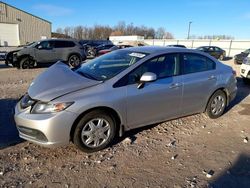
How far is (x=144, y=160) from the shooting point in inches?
145

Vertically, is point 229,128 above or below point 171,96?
below

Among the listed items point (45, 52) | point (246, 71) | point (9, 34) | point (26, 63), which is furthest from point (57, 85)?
point (9, 34)

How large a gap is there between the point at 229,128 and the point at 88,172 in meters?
3.13

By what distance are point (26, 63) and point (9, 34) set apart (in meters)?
27.2

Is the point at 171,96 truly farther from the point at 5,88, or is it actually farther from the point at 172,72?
the point at 5,88

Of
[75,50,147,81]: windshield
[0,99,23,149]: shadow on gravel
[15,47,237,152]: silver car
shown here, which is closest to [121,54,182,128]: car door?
[15,47,237,152]: silver car

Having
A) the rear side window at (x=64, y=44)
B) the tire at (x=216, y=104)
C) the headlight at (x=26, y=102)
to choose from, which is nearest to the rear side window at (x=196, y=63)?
the tire at (x=216, y=104)

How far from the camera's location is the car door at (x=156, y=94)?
4027mm

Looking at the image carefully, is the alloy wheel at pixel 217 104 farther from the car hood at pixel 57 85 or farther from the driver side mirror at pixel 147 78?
the car hood at pixel 57 85

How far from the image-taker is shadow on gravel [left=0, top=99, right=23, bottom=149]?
164 inches

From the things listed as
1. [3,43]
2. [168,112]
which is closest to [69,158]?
[168,112]

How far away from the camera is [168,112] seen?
4574 mm

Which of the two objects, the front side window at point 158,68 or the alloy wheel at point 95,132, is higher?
the front side window at point 158,68

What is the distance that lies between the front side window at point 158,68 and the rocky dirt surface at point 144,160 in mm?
1078
